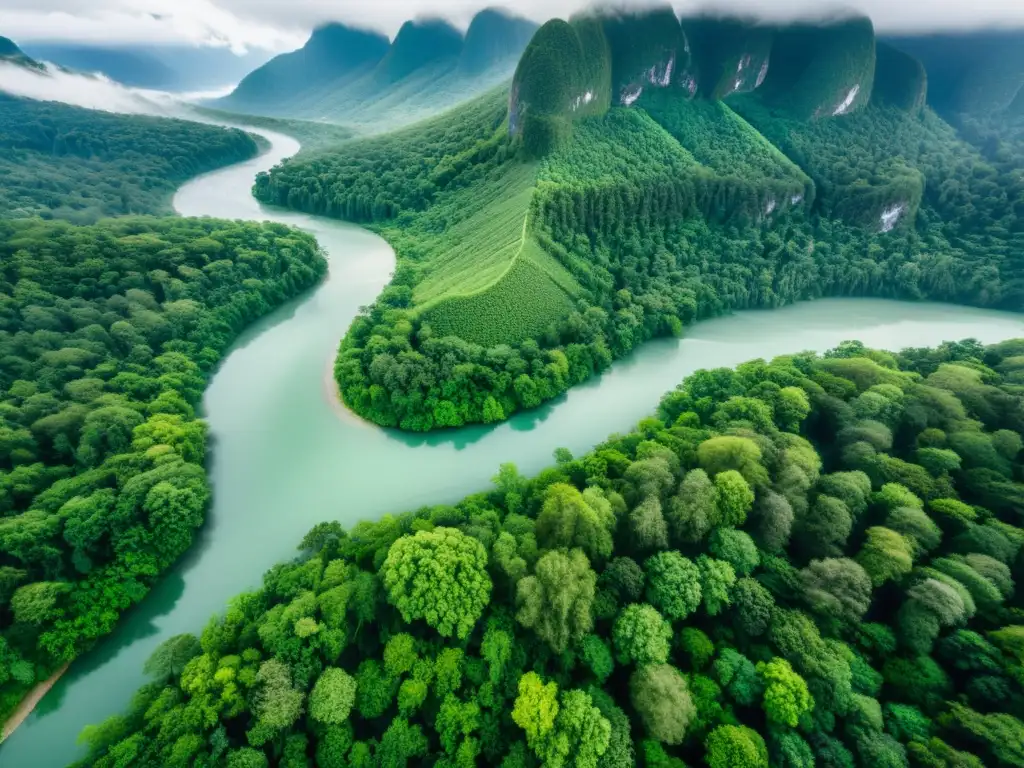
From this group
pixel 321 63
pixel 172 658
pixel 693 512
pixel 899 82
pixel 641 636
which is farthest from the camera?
pixel 321 63

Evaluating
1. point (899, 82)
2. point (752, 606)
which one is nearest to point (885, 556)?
point (752, 606)

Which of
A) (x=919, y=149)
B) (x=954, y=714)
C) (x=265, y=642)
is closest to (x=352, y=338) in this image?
(x=265, y=642)

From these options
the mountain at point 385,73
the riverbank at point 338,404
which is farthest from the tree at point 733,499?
the mountain at point 385,73

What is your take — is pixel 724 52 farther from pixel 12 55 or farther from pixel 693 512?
pixel 12 55

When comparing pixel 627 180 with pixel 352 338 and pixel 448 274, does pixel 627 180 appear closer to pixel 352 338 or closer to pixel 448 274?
pixel 448 274

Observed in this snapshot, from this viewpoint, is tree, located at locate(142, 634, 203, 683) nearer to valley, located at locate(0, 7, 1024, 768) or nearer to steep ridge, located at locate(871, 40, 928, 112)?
valley, located at locate(0, 7, 1024, 768)

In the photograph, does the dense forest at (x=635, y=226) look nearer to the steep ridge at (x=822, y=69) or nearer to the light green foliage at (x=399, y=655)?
the steep ridge at (x=822, y=69)

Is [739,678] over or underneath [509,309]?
underneath
